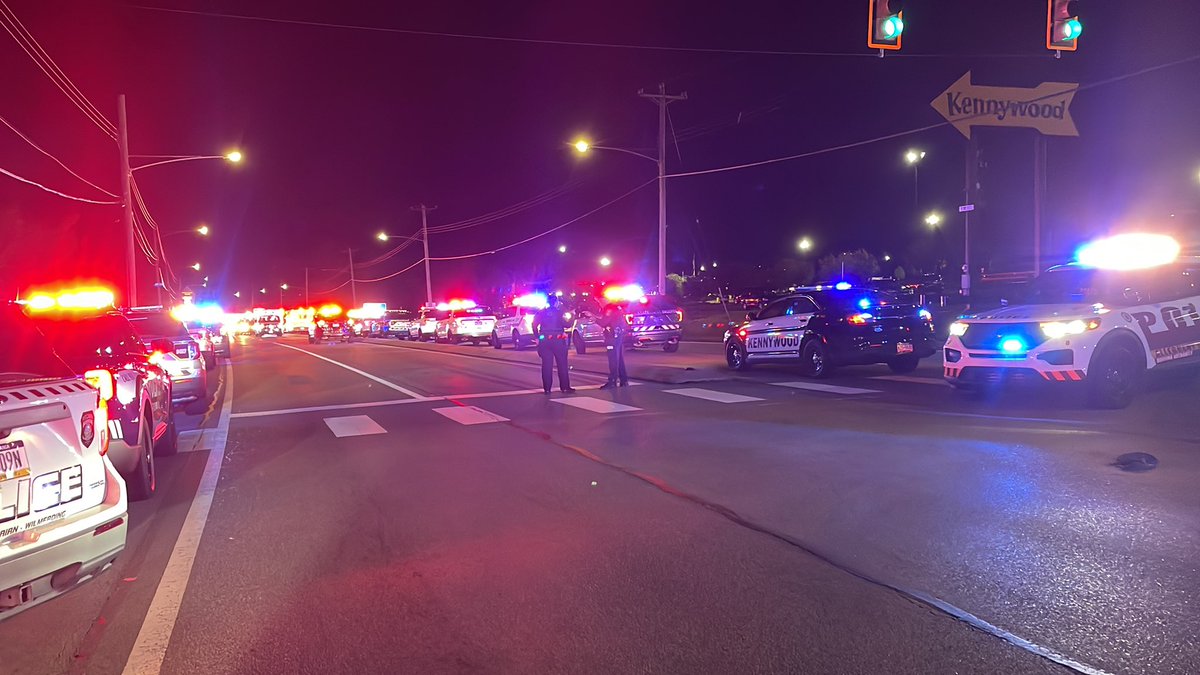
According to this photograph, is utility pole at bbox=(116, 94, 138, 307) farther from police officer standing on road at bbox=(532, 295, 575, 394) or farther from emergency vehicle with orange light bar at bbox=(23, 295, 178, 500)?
emergency vehicle with orange light bar at bbox=(23, 295, 178, 500)

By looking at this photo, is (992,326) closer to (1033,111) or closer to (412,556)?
(412,556)

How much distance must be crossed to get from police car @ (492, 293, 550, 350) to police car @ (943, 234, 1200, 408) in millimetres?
21744

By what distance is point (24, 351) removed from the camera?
194 inches

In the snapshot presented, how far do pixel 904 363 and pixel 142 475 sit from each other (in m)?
12.8

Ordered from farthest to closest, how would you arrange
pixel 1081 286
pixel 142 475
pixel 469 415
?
pixel 469 415 < pixel 1081 286 < pixel 142 475

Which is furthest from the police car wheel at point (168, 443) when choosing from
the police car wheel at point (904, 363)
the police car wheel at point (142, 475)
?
the police car wheel at point (904, 363)

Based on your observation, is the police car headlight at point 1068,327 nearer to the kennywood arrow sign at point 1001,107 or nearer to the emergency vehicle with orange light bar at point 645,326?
the kennywood arrow sign at point 1001,107

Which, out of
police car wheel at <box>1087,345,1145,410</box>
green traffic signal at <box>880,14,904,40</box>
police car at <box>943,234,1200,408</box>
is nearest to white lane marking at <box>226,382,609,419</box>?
police car at <box>943,234,1200,408</box>

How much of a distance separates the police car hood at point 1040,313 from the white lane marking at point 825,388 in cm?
244

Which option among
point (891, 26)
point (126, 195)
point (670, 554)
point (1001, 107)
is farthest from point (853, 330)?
point (126, 195)

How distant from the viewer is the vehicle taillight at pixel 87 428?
407cm

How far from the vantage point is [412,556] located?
5.25 metres

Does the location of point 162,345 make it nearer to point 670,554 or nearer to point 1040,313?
point 670,554

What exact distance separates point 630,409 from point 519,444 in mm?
2959
